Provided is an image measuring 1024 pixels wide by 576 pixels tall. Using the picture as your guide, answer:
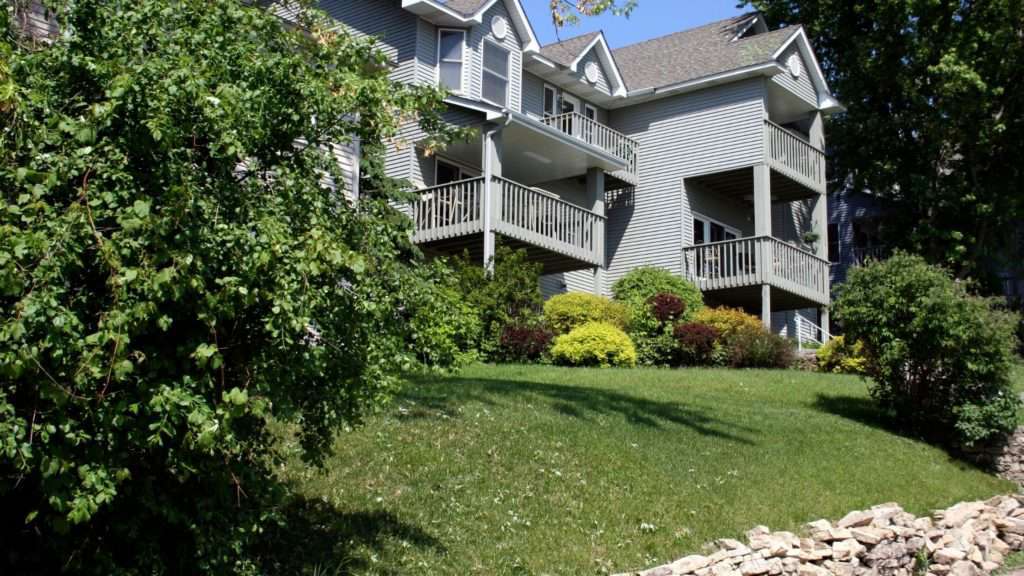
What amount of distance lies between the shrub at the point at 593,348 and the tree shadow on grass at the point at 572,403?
16.8ft

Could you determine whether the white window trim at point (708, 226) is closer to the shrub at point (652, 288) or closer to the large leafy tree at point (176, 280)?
the shrub at point (652, 288)

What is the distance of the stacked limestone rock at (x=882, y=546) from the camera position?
1009 cm

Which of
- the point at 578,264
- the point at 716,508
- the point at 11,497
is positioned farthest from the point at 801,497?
the point at 578,264

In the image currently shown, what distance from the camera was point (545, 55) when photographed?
30.2 m

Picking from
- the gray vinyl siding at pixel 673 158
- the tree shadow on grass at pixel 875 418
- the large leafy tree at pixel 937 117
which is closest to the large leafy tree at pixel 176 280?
the tree shadow on grass at pixel 875 418

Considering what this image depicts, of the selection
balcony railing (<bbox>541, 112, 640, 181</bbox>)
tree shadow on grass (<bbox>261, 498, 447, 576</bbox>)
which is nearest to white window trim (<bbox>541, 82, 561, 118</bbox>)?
balcony railing (<bbox>541, 112, 640, 181</bbox>)

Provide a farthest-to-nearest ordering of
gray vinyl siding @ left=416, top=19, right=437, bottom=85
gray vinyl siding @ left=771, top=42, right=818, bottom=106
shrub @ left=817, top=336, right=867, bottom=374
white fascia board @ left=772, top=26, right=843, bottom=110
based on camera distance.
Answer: white fascia board @ left=772, top=26, right=843, bottom=110 → gray vinyl siding @ left=771, top=42, right=818, bottom=106 → gray vinyl siding @ left=416, top=19, right=437, bottom=85 → shrub @ left=817, top=336, right=867, bottom=374

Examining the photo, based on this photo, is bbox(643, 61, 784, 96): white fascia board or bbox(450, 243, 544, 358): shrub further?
bbox(643, 61, 784, 96): white fascia board

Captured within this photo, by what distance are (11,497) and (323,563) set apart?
8.17 feet

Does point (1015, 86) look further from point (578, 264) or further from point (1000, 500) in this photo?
point (1000, 500)

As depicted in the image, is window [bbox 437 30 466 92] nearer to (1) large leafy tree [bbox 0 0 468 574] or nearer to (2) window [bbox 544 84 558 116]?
(2) window [bbox 544 84 558 116]

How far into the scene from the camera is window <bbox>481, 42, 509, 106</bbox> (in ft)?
91.2

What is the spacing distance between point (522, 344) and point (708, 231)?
11.5m

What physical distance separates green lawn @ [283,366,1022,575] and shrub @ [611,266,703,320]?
8740 millimetres
